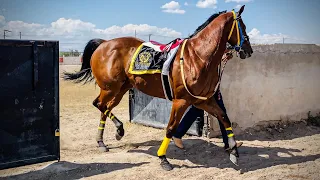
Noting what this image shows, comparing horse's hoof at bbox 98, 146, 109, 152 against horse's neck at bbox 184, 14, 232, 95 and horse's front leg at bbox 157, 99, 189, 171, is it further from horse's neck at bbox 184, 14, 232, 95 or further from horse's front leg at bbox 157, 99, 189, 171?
horse's neck at bbox 184, 14, 232, 95

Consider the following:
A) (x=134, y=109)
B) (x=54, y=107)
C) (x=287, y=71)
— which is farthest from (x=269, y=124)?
(x=54, y=107)

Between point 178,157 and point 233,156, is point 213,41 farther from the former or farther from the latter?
point 178,157

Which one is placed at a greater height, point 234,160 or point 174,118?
point 174,118

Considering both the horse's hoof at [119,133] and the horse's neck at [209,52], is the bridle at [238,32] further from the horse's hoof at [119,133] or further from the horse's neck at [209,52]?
the horse's hoof at [119,133]

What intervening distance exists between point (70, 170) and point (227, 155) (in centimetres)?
275

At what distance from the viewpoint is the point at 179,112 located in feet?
18.2

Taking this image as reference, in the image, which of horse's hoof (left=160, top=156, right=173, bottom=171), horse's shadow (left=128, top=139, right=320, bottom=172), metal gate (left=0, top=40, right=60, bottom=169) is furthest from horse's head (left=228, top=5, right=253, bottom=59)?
metal gate (left=0, top=40, right=60, bottom=169)

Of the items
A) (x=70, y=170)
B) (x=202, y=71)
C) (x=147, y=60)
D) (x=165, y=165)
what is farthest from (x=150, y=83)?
(x=70, y=170)

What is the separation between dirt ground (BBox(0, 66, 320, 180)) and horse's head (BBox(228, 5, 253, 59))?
6.10 ft

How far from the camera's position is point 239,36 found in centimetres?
562

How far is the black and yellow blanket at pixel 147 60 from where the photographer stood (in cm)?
592

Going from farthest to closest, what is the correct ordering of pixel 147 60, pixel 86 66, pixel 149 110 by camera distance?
pixel 149 110 < pixel 86 66 < pixel 147 60

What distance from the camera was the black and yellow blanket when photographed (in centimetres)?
592

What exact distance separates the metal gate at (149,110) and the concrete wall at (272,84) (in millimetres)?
1285
